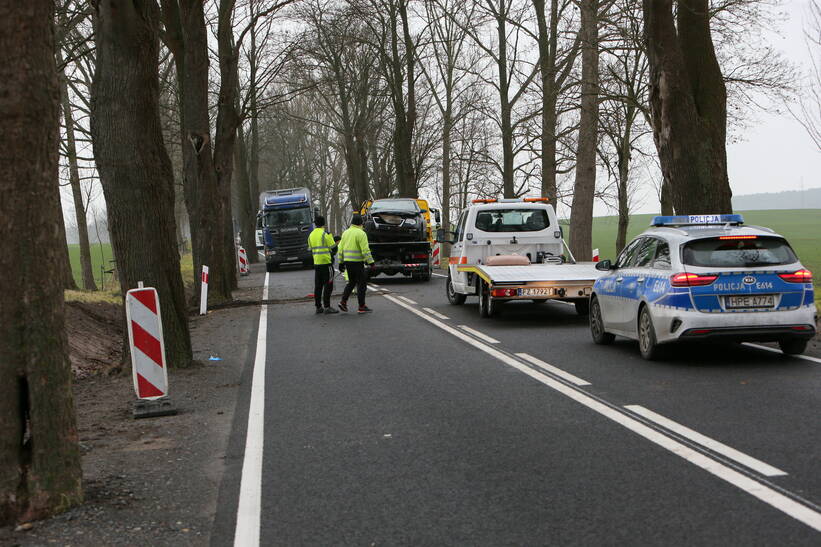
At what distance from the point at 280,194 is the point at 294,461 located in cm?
3867

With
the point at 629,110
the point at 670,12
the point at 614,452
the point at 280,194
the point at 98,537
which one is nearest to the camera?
the point at 98,537

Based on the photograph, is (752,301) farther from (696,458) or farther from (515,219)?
(515,219)

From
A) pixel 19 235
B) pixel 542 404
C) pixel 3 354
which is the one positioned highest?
pixel 19 235

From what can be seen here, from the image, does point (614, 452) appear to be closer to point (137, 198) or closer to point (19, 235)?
point (19, 235)

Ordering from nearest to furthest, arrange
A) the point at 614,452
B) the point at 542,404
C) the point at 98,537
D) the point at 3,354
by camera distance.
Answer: the point at 98,537, the point at 3,354, the point at 614,452, the point at 542,404

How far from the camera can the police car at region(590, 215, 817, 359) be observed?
9898 mm

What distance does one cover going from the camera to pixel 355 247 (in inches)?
736

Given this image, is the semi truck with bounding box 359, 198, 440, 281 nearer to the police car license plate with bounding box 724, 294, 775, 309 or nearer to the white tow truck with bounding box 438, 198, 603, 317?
Result: the white tow truck with bounding box 438, 198, 603, 317

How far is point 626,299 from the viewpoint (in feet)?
37.7

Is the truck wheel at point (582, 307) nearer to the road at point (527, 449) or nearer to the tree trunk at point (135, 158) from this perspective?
the road at point (527, 449)

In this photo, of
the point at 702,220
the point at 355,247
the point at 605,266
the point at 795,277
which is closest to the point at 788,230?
the point at 355,247

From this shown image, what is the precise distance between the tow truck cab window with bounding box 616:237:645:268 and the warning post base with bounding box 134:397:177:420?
6.17m

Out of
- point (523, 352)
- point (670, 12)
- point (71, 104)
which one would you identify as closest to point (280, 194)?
point (71, 104)

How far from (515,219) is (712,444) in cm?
1214
